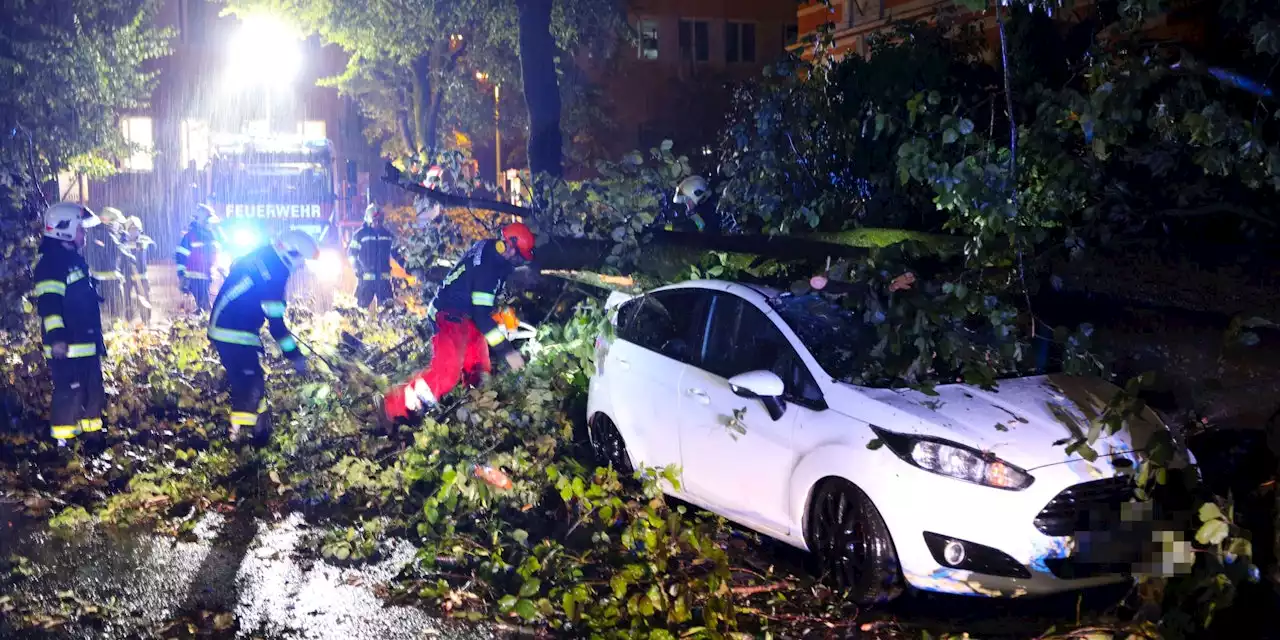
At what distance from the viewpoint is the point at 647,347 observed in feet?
20.5

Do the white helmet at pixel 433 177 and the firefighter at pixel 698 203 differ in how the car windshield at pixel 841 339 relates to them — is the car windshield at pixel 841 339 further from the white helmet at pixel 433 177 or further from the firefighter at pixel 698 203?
the white helmet at pixel 433 177

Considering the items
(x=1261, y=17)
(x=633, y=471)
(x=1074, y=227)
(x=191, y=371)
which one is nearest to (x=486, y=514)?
(x=633, y=471)

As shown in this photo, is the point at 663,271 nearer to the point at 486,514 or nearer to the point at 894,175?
the point at 894,175

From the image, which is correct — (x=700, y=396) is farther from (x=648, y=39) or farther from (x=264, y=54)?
(x=648, y=39)

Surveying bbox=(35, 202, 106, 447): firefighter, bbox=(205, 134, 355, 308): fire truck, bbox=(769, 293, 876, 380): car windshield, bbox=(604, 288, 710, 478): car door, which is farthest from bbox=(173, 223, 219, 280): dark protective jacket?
bbox=(769, 293, 876, 380): car windshield

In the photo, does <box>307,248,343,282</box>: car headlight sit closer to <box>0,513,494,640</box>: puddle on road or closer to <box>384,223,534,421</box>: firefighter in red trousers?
<box>384,223,534,421</box>: firefighter in red trousers

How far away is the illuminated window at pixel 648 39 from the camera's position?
36.6m

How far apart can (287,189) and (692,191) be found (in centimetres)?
1130

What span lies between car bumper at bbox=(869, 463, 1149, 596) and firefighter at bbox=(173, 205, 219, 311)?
35.2 ft

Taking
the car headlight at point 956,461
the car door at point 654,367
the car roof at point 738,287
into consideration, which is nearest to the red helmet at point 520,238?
the car door at point 654,367

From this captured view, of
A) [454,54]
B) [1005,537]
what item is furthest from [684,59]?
[1005,537]

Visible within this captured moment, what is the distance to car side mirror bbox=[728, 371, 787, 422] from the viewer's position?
199 inches

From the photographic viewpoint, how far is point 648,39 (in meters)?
36.8

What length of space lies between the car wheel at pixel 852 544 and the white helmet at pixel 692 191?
393cm
